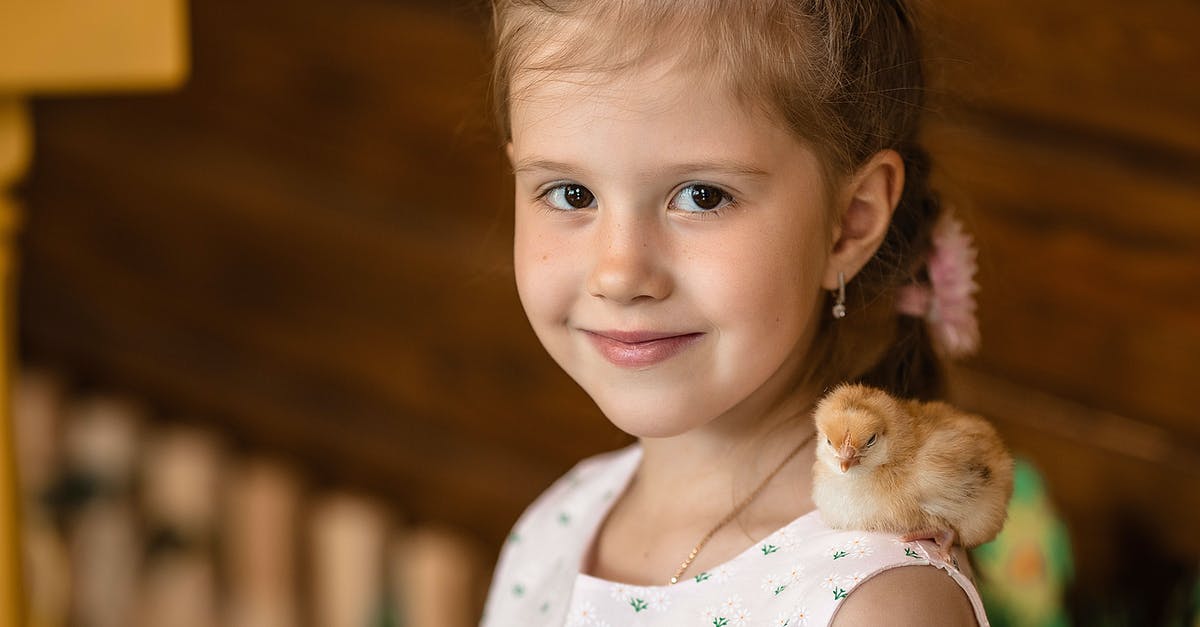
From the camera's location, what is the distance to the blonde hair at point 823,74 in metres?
0.79

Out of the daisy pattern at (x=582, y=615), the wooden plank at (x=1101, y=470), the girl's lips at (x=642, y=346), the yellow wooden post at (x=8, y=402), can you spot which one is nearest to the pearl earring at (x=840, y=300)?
the girl's lips at (x=642, y=346)

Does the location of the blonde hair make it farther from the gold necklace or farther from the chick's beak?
the chick's beak

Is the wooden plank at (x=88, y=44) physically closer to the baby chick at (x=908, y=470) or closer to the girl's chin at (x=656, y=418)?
the girl's chin at (x=656, y=418)

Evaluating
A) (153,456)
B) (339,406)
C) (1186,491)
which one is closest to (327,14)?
(339,406)

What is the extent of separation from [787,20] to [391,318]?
1468 millimetres

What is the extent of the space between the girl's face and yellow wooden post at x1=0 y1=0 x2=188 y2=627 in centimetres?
34

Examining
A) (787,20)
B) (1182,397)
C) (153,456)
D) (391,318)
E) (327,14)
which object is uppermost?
(787,20)

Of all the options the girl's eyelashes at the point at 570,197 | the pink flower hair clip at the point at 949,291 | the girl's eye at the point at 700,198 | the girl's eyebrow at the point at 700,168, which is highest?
the girl's eyebrow at the point at 700,168

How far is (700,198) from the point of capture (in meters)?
0.79

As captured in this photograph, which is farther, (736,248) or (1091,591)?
(1091,591)

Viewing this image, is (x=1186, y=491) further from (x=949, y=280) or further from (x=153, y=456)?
(x=153, y=456)

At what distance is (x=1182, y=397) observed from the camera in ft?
4.35

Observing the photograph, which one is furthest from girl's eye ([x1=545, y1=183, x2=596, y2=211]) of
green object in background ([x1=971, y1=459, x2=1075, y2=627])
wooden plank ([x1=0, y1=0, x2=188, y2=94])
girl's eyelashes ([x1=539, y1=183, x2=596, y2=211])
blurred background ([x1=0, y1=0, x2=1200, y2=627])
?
green object in background ([x1=971, y1=459, x2=1075, y2=627])

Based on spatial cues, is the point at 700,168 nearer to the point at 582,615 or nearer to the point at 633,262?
the point at 633,262
